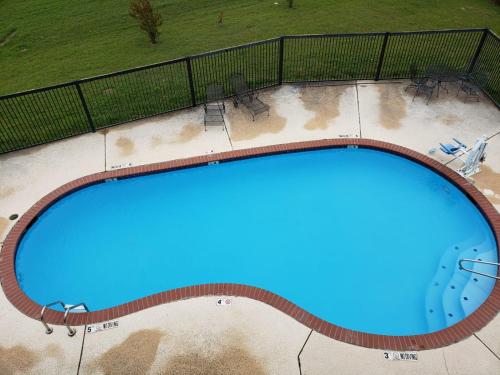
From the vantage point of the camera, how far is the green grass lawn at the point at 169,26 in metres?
14.8

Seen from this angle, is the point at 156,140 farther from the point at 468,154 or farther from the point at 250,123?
the point at 468,154

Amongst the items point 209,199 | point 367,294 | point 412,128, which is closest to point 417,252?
point 367,294

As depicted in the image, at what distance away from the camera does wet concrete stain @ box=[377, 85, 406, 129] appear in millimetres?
11297

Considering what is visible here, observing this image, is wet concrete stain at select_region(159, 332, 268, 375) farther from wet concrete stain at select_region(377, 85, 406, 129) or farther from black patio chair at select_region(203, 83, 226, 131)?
wet concrete stain at select_region(377, 85, 406, 129)

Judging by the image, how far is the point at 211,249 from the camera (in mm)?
9008

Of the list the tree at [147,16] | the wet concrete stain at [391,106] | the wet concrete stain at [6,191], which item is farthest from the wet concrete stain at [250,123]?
the tree at [147,16]

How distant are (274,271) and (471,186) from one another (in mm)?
5041

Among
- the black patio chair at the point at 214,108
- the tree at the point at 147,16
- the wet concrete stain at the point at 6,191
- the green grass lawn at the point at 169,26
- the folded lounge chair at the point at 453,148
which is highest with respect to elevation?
the tree at the point at 147,16

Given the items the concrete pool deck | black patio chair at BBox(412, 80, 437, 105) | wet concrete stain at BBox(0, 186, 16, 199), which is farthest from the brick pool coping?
black patio chair at BBox(412, 80, 437, 105)

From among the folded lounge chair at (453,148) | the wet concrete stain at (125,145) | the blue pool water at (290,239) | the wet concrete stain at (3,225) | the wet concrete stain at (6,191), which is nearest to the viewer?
the blue pool water at (290,239)

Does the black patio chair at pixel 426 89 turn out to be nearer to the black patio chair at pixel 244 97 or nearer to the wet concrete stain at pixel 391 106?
the wet concrete stain at pixel 391 106

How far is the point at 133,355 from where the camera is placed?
6.74 m

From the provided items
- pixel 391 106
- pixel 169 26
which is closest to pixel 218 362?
pixel 391 106

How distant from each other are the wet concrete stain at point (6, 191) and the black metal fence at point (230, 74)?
1469mm
